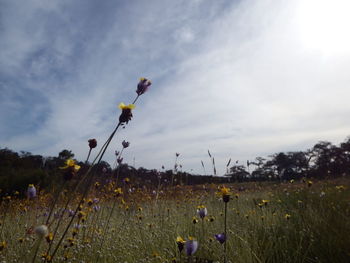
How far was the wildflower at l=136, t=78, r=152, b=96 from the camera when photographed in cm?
137

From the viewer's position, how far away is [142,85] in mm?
1383

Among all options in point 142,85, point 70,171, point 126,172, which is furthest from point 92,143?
point 126,172

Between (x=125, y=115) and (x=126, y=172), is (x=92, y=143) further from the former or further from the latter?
(x=126, y=172)

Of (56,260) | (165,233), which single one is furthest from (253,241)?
(56,260)

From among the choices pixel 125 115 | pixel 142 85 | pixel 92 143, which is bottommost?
pixel 92 143

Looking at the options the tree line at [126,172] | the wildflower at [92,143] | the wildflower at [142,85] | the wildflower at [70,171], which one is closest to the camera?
the wildflower at [70,171]

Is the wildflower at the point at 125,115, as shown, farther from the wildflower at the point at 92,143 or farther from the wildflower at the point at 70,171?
the wildflower at the point at 70,171

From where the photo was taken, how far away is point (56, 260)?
2.22m

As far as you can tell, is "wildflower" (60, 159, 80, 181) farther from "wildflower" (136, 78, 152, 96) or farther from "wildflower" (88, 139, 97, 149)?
"wildflower" (136, 78, 152, 96)

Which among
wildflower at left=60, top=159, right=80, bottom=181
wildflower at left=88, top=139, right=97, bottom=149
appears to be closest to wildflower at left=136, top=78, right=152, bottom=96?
wildflower at left=88, top=139, right=97, bottom=149

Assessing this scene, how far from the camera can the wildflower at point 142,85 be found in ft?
4.49

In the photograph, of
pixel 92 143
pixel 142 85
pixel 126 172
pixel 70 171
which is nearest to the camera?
pixel 70 171

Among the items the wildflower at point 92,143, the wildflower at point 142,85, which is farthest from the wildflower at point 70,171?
the wildflower at point 142,85

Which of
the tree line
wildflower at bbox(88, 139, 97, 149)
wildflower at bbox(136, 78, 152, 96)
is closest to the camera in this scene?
wildflower at bbox(88, 139, 97, 149)
